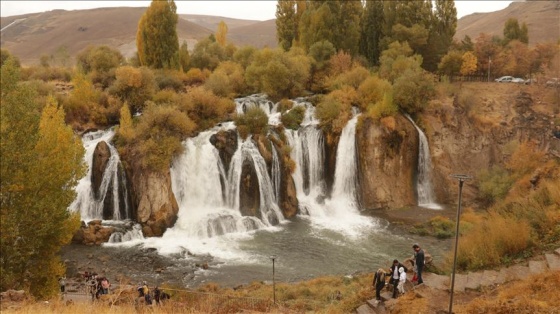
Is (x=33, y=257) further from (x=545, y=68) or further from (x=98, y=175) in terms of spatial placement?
(x=545, y=68)

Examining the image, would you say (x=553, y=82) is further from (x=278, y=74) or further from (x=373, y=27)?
(x=278, y=74)

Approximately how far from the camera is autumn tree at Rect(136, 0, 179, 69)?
36562mm

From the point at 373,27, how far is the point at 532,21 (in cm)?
8317

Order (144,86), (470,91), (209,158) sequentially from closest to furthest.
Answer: (209,158), (144,86), (470,91)

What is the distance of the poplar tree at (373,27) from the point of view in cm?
4181

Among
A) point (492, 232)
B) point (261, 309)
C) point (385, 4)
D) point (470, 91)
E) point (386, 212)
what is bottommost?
point (386, 212)

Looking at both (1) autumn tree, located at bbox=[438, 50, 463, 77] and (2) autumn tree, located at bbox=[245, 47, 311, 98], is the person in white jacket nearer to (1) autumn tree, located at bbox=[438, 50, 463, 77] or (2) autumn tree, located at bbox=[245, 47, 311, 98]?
(2) autumn tree, located at bbox=[245, 47, 311, 98]

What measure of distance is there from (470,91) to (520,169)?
8927 mm

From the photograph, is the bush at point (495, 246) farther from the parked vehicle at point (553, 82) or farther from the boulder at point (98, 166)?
the parked vehicle at point (553, 82)

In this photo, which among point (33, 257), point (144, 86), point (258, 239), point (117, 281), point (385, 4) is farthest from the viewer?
point (385, 4)

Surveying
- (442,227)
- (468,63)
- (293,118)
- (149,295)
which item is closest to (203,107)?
(293,118)

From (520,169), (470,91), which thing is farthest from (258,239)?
(470,91)

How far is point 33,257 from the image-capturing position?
13.1m

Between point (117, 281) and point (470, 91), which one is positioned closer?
point (117, 281)
